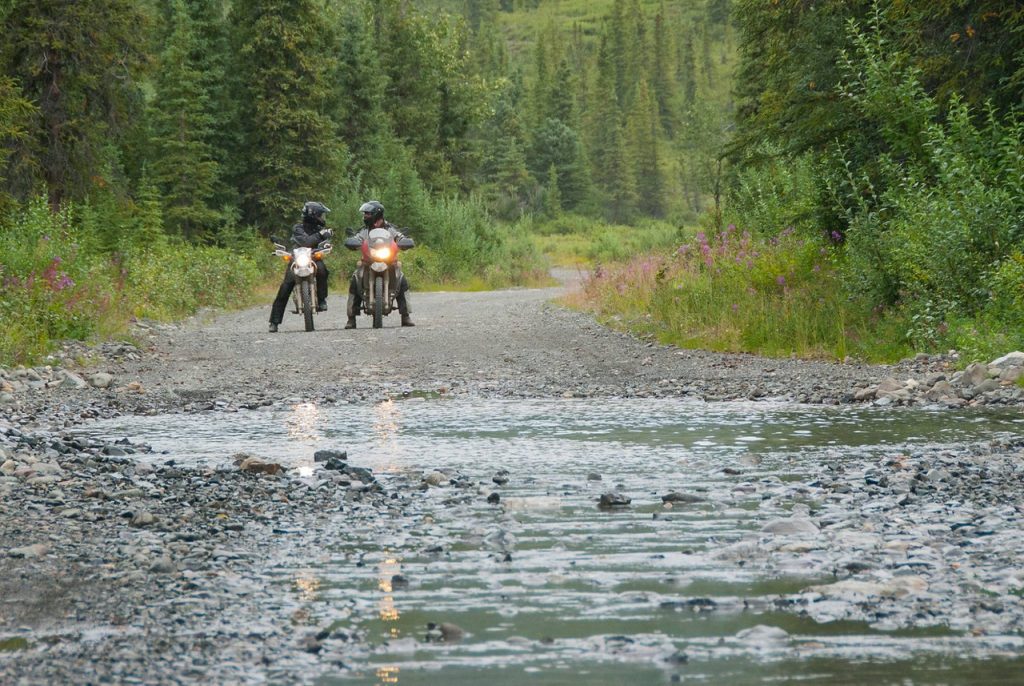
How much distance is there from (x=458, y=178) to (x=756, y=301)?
61441 millimetres

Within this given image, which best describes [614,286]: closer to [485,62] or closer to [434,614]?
[434,614]

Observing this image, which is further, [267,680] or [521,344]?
[521,344]

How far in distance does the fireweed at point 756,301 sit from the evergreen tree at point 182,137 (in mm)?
28990

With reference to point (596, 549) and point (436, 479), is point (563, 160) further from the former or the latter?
point (596, 549)

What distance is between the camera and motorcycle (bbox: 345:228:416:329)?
859 inches

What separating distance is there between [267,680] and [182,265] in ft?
104

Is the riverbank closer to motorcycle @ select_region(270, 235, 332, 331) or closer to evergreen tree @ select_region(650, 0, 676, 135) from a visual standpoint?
motorcycle @ select_region(270, 235, 332, 331)

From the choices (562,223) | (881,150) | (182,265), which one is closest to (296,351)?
(881,150)

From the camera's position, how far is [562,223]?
12006 centimetres

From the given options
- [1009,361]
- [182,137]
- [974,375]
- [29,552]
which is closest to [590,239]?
[182,137]

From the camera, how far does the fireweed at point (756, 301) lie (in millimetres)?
16609

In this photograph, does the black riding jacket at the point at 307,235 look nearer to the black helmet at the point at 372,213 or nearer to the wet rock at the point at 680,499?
the black helmet at the point at 372,213

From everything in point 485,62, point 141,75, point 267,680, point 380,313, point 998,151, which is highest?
point 485,62

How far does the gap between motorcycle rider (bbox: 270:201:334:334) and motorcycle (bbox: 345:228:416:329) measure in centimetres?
57
